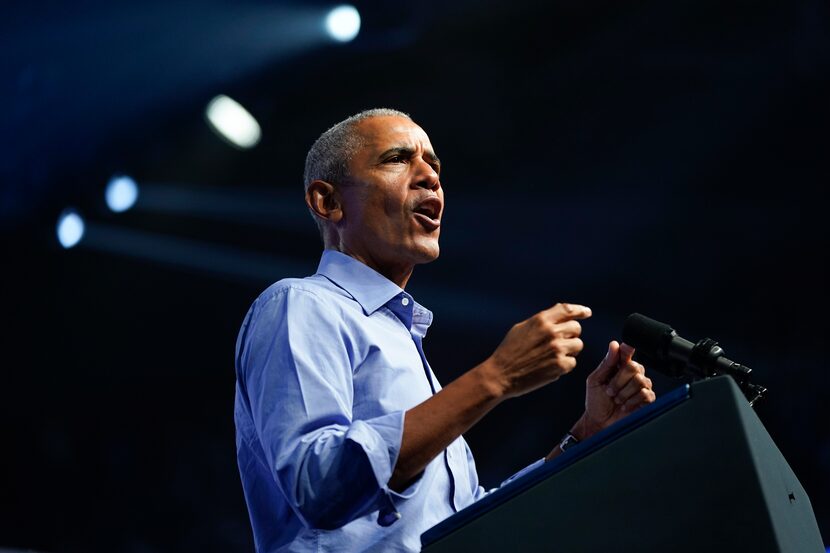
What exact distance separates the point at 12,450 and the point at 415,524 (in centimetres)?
346

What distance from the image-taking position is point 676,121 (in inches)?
153

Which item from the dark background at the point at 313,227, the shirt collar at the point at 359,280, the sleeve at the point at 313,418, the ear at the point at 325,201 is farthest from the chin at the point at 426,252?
the dark background at the point at 313,227

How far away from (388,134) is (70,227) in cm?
288

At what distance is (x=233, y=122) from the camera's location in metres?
4.28

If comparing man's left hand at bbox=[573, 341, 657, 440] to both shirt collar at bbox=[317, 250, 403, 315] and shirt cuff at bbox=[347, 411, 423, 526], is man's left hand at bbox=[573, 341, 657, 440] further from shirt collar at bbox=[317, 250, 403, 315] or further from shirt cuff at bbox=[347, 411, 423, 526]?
shirt cuff at bbox=[347, 411, 423, 526]

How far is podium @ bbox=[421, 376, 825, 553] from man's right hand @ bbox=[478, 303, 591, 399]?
0.19 metres

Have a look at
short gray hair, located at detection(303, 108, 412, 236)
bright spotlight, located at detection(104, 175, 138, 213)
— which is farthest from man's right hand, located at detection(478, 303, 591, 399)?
bright spotlight, located at detection(104, 175, 138, 213)

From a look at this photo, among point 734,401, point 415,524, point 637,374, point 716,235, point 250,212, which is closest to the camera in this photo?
point 734,401

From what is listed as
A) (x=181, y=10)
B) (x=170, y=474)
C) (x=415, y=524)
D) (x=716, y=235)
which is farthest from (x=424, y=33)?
(x=415, y=524)

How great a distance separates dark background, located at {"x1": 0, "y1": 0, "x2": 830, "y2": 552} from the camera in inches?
147

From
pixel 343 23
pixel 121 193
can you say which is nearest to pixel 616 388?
pixel 343 23

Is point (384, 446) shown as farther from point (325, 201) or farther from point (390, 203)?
point (325, 201)

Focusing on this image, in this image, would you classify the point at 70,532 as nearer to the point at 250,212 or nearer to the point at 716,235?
the point at 250,212

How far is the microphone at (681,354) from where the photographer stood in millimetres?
1315
